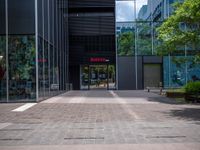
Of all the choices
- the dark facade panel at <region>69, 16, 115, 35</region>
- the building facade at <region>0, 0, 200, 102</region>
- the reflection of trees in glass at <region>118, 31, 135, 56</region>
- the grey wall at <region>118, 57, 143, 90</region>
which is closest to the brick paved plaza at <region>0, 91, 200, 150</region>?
the building facade at <region>0, 0, 200, 102</region>

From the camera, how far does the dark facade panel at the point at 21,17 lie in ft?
85.7

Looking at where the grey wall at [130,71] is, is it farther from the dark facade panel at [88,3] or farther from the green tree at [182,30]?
the green tree at [182,30]

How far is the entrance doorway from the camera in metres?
52.2

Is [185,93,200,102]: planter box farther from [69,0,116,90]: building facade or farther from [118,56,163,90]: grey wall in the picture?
[69,0,116,90]: building facade

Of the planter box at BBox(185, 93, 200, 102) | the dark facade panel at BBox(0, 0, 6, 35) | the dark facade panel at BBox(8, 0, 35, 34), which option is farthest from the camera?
the dark facade panel at BBox(0, 0, 6, 35)

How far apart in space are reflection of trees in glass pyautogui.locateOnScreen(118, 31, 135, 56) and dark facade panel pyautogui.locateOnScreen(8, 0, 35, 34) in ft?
83.1

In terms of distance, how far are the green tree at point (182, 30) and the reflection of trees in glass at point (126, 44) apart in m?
22.0

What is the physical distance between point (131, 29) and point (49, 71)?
73.3ft

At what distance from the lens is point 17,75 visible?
26359 millimetres

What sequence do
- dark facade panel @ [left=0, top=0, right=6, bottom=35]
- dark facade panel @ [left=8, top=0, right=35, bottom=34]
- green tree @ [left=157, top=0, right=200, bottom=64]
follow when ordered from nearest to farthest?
green tree @ [left=157, top=0, right=200, bottom=64] < dark facade panel @ [left=8, top=0, right=35, bottom=34] < dark facade panel @ [left=0, top=0, right=6, bottom=35]

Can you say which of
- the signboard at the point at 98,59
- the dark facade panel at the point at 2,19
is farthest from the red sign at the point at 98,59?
the dark facade panel at the point at 2,19

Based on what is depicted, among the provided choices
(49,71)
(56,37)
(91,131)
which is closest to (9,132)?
(91,131)

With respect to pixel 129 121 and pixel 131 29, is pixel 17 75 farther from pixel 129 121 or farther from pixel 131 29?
pixel 131 29

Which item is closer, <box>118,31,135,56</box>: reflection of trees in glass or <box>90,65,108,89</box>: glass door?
<box>118,31,135,56</box>: reflection of trees in glass
